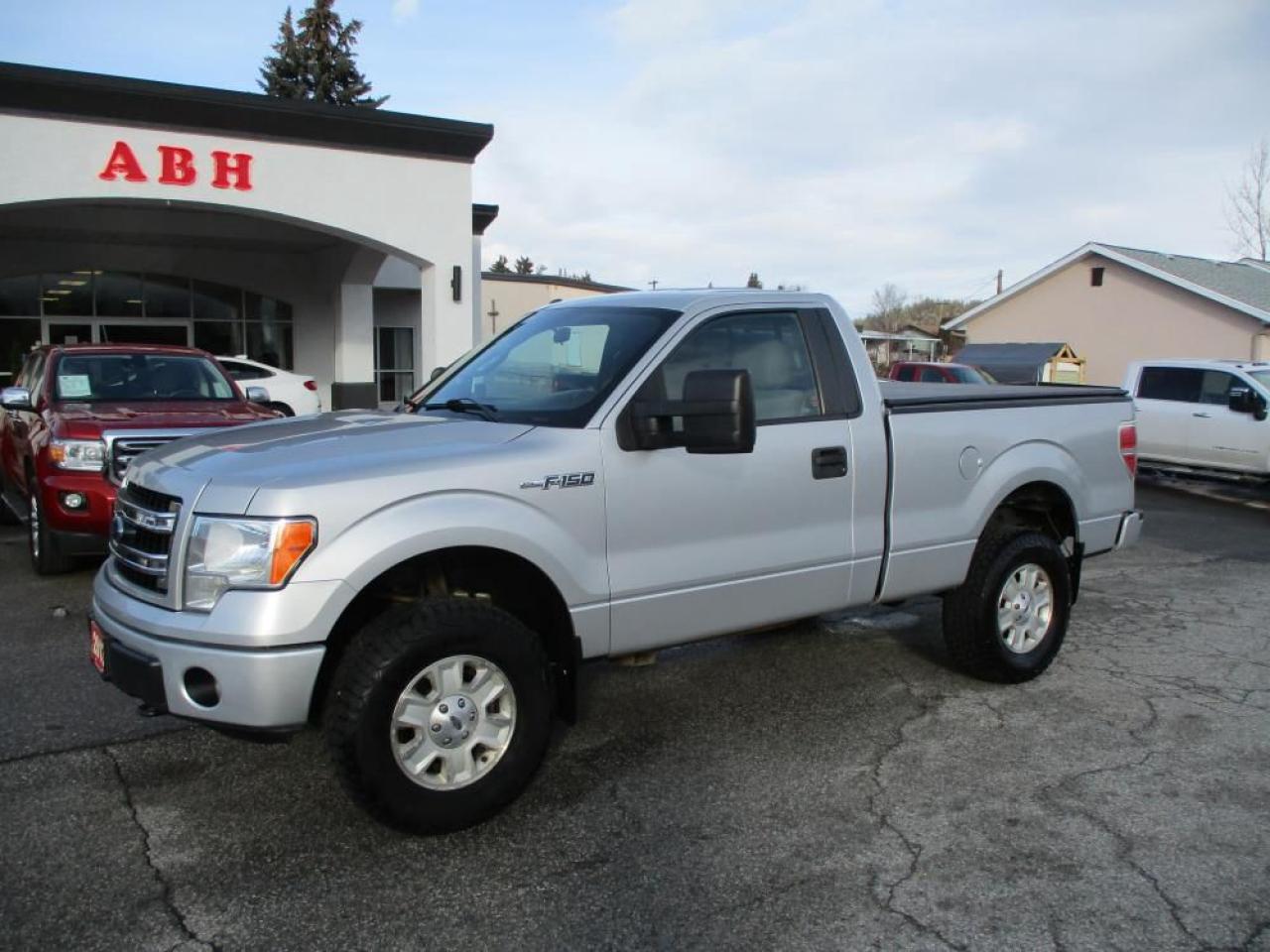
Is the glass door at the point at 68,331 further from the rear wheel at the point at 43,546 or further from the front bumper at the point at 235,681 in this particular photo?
the front bumper at the point at 235,681

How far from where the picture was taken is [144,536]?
3.66 meters

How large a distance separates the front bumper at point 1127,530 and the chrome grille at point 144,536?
498 centimetres

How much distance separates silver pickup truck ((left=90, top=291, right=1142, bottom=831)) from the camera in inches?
131

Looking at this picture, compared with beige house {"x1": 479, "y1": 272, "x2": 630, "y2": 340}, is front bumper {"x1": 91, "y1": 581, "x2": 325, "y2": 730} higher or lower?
lower

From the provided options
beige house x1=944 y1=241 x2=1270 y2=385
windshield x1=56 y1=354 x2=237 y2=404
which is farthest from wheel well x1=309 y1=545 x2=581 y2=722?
beige house x1=944 y1=241 x2=1270 y2=385

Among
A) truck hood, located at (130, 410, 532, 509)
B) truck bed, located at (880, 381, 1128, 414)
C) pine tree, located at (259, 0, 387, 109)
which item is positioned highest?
pine tree, located at (259, 0, 387, 109)

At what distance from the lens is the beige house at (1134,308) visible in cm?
2708

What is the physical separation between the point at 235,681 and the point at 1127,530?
16.3ft

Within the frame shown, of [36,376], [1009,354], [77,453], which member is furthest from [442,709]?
[1009,354]

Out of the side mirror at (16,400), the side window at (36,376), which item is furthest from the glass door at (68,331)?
the side mirror at (16,400)

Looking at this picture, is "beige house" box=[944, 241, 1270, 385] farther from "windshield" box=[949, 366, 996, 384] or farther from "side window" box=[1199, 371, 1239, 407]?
"side window" box=[1199, 371, 1239, 407]

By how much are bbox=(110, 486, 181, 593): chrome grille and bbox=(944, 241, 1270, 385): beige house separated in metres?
28.5

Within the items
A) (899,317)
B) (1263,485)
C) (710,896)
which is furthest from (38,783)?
(899,317)

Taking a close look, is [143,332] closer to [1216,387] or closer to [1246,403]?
[1216,387]
